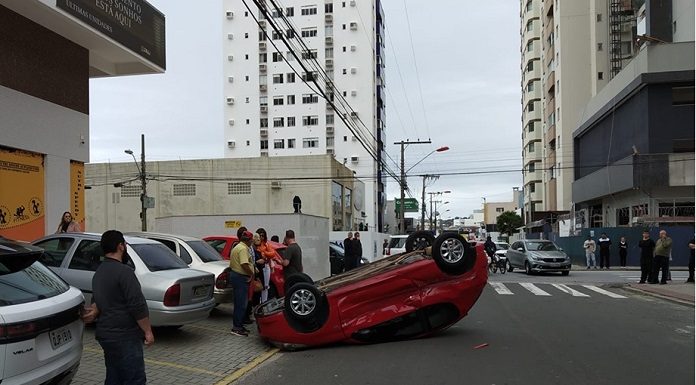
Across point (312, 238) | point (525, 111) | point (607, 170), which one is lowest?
point (312, 238)

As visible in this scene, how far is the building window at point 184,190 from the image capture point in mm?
49719

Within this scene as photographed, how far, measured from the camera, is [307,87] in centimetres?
7825

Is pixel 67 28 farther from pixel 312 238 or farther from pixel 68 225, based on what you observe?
pixel 312 238

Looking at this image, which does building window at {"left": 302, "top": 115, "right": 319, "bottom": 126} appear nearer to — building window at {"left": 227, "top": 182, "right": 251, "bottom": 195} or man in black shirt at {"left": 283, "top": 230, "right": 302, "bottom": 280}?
Answer: building window at {"left": 227, "top": 182, "right": 251, "bottom": 195}

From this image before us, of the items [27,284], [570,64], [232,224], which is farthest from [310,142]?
[27,284]

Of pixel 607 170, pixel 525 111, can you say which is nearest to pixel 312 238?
pixel 607 170

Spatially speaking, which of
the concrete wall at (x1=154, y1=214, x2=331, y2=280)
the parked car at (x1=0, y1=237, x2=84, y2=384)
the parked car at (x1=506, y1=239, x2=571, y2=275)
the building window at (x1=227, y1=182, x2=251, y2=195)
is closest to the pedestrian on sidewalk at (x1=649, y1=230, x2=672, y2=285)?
the parked car at (x1=506, y1=239, x2=571, y2=275)

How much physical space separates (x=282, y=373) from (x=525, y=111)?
7260 centimetres

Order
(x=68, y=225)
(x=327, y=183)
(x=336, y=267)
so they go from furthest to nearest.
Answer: (x=327, y=183), (x=336, y=267), (x=68, y=225)

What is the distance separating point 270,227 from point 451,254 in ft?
33.2

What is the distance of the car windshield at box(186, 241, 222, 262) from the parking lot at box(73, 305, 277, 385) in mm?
1388

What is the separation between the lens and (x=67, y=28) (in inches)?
498

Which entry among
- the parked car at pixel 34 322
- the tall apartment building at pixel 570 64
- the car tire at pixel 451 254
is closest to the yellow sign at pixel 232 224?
the car tire at pixel 451 254

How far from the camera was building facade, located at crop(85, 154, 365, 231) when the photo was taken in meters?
48.2
